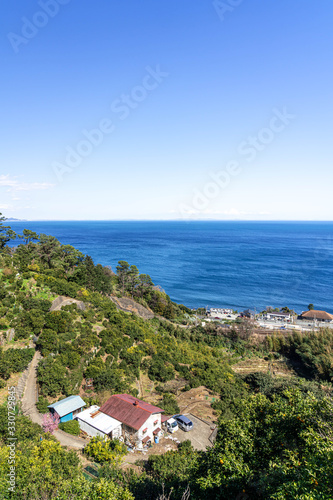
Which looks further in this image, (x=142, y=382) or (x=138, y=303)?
(x=138, y=303)

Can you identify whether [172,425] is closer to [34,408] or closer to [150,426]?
[150,426]

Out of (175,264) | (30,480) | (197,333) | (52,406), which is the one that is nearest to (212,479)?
(30,480)

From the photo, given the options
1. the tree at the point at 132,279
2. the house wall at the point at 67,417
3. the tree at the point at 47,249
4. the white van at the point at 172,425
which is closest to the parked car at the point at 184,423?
the white van at the point at 172,425

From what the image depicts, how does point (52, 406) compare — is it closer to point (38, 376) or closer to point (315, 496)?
point (38, 376)

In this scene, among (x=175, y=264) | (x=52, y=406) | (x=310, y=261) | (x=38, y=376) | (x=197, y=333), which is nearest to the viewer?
(x=52, y=406)

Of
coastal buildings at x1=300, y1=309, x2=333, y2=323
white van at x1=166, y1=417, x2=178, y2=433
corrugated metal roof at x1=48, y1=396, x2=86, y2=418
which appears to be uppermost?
corrugated metal roof at x1=48, y1=396, x2=86, y2=418

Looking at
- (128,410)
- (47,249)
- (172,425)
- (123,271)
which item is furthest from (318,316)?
(47,249)

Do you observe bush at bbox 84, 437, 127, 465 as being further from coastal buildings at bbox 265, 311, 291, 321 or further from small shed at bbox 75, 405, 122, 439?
coastal buildings at bbox 265, 311, 291, 321

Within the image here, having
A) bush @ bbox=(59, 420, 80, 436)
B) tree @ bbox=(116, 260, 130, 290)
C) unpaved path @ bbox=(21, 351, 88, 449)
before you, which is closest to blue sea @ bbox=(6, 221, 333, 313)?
tree @ bbox=(116, 260, 130, 290)
